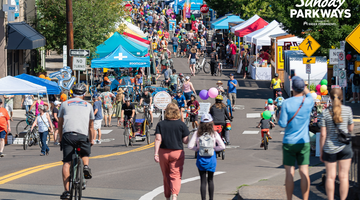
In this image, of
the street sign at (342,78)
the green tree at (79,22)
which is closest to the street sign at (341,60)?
the street sign at (342,78)

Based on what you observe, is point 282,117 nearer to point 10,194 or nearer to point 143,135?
point 10,194

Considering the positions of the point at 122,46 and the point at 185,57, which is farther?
the point at 185,57

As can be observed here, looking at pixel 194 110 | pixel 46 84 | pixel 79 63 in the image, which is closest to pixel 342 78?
pixel 194 110

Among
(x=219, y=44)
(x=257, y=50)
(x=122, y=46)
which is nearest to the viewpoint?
(x=122, y=46)

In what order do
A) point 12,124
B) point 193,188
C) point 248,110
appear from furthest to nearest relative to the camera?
point 248,110, point 12,124, point 193,188

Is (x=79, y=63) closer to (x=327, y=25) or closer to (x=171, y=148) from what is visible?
(x=327, y=25)

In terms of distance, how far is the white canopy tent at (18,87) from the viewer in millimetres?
19766

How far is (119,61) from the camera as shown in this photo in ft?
96.0

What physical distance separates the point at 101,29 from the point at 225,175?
21.3 meters

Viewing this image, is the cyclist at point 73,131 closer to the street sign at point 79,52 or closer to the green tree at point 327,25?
the street sign at point 79,52

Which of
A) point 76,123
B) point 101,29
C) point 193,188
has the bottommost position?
point 193,188

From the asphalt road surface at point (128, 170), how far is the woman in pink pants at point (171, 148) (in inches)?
50.2

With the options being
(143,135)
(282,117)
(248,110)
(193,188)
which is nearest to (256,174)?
(193,188)

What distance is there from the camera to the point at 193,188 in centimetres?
1080
